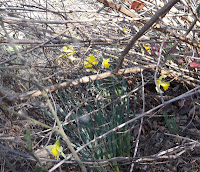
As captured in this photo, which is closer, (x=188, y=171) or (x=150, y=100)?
(x=188, y=171)

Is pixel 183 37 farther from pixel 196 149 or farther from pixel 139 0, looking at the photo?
pixel 196 149

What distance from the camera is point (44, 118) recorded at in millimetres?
2004

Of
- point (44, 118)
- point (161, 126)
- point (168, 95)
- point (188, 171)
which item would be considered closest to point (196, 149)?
point (188, 171)

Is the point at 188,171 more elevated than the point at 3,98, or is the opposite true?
the point at 3,98

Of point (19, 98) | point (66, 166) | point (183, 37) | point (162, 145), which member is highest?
point (183, 37)

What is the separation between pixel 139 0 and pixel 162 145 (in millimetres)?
1299

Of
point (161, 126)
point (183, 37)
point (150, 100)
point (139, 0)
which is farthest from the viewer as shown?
point (150, 100)

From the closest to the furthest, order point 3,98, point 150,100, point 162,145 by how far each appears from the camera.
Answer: point 3,98
point 162,145
point 150,100

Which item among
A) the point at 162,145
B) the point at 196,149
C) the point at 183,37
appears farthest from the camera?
the point at 162,145

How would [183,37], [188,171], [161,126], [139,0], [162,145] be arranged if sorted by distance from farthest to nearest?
[161,126]
[162,145]
[188,171]
[139,0]
[183,37]

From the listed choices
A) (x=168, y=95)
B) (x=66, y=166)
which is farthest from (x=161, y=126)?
(x=66, y=166)

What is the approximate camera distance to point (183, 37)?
131cm

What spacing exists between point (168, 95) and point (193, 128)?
419mm

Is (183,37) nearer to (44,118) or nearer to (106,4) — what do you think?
(106,4)
